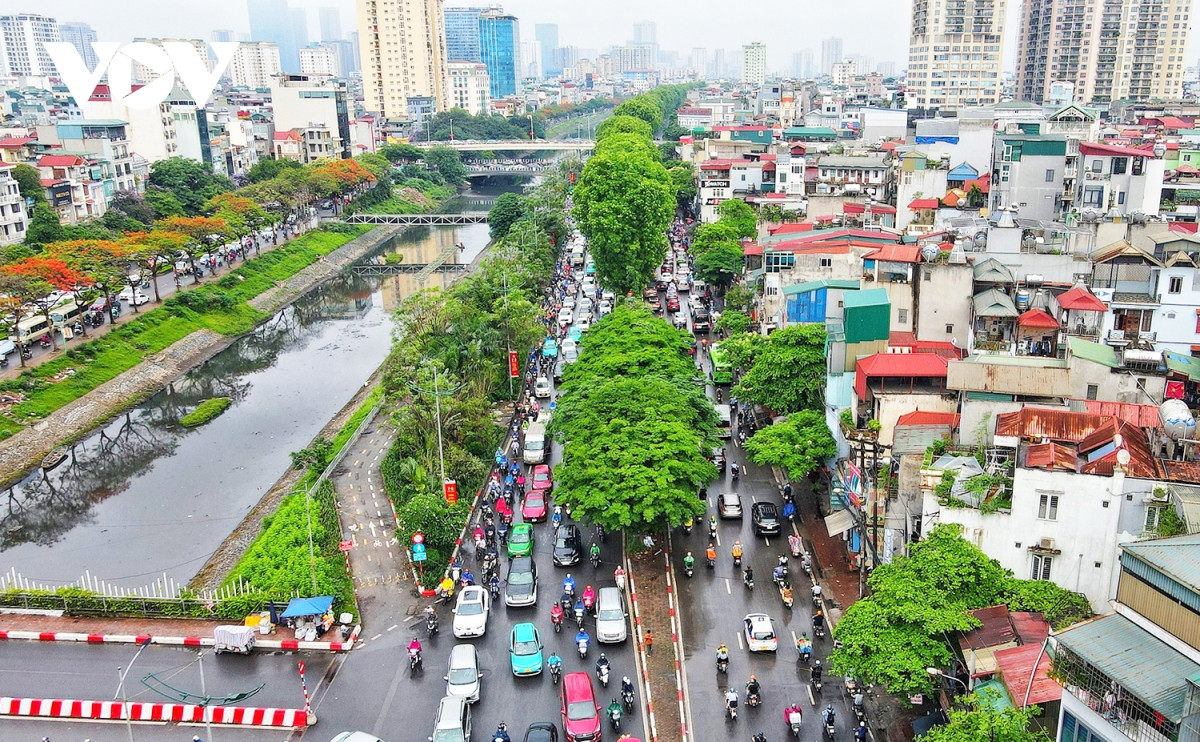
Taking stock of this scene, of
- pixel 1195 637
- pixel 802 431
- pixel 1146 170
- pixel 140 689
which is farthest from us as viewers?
pixel 1146 170

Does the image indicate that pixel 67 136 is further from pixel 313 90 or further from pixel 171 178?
pixel 313 90

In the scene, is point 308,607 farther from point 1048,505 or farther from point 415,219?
point 415,219

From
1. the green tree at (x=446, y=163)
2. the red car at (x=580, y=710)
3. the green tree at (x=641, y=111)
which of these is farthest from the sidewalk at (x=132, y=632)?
the green tree at (x=641, y=111)

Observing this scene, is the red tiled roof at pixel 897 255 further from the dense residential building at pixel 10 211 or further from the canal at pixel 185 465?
the dense residential building at pixel 10 211

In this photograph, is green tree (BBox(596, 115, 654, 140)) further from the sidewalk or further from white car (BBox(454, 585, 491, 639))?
the sidewalk

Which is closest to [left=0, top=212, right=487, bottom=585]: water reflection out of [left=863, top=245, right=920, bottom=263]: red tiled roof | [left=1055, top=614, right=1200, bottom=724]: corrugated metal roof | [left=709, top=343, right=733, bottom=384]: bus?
[left=709, top=343, right=733, bottom=384]: bus

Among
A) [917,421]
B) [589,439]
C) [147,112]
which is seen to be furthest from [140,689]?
[147,112]
